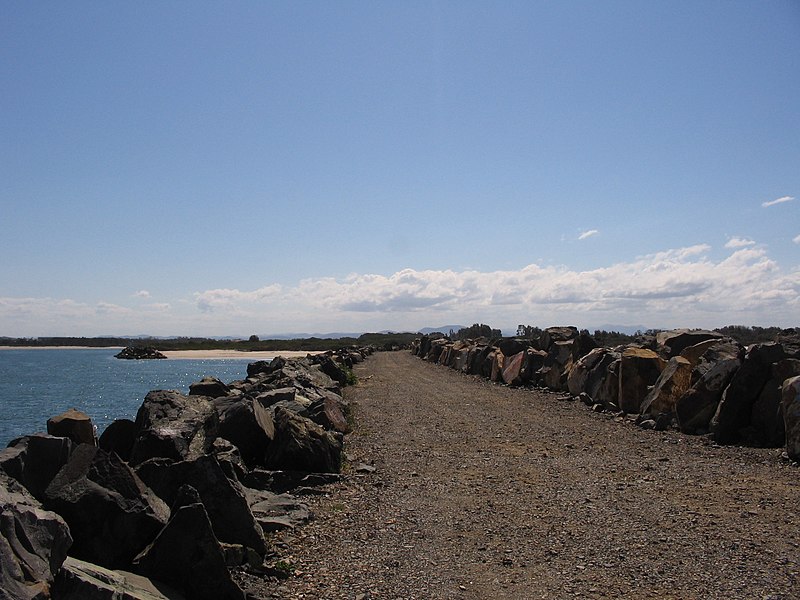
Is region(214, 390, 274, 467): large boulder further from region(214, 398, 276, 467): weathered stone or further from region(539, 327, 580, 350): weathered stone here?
region(539, 327, 580, 350): weathered stone

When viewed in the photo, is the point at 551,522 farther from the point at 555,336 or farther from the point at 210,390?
the point at 555,336

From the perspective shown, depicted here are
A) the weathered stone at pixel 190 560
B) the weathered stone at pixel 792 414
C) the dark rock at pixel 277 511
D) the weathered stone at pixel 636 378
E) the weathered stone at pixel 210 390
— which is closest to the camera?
the weathered stone at pixel 190 560

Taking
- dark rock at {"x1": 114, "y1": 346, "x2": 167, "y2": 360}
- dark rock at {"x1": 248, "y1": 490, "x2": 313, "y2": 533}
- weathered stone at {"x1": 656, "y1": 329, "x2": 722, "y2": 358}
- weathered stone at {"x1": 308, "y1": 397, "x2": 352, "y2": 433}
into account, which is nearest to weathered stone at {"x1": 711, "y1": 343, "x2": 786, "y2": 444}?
weathered stone at {"x1": 656, "y1": 329, "x2": 722, "y2": 358}

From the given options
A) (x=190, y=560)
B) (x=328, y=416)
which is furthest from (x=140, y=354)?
(x=190, y=560)

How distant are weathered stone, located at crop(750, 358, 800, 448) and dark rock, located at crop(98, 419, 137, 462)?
10.6 metres

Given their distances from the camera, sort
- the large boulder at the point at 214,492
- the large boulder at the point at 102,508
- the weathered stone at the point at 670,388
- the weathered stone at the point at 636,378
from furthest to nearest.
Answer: the weathered stone at the point at 636,378 → the weathered stone at the point at 670,388 → the large boulder at the point at 214,492 → the large boulder at the point at 102,508

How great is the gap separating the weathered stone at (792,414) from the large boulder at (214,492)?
8371 millimetres

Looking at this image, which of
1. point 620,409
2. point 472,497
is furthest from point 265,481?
point 620,409

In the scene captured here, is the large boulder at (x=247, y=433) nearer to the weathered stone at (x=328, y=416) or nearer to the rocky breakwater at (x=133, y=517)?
the rocky breakwater at (x=133, y=517)

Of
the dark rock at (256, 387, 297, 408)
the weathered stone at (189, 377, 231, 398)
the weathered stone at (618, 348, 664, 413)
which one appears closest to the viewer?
the dark rock at (256, 387, 297, 408)

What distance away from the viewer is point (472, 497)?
8.56 m

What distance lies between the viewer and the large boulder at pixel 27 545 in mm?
3860

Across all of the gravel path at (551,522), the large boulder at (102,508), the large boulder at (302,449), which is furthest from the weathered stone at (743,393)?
the large boulder at (102,508)

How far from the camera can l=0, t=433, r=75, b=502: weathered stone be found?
17.4ft
